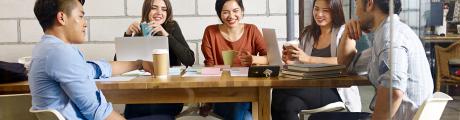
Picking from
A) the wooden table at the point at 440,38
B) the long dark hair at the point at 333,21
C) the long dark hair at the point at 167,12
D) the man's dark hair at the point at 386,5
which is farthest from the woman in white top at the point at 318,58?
the long dark hair at the point at 167,12

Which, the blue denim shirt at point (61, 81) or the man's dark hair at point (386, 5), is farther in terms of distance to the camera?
the blue denim shirt at point (61, 81)

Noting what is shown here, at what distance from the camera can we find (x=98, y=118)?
1.83 meters

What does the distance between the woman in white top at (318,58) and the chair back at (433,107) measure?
604 millimetres

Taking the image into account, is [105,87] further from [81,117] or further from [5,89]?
[5,89]

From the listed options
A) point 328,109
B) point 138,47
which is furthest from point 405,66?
point 138,47

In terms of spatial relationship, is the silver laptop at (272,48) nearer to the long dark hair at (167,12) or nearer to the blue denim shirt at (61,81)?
the long dark hair at (167,12)

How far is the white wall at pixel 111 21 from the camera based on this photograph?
364cm

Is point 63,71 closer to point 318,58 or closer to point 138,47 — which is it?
point 138,47

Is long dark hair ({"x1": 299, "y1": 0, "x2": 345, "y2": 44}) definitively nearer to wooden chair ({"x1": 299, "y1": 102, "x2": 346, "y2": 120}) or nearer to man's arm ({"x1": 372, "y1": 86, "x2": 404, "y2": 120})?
wooden chair ({"x1": 299, "y1": 102, "x2": 346, "y2": 120})

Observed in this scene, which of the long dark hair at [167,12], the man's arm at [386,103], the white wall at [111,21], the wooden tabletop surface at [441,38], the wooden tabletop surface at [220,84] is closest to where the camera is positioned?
the wooden tabletop surface at [441,38]

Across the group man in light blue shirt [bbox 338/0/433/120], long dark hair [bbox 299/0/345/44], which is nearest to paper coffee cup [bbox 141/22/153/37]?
long dark hair [bbox 299/0/345/44]

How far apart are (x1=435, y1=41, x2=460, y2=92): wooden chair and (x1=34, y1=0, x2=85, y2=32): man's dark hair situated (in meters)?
1.28

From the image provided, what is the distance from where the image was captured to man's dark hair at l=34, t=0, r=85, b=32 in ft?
5.95

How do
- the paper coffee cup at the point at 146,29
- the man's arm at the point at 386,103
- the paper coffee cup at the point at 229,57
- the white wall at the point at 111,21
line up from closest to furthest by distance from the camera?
the man's arm at the point at 386,103 < the paper coffee cup at the point at 229,57 < the paper coffee cup at the point at 146,29 < the white wall at the point at 111,21
